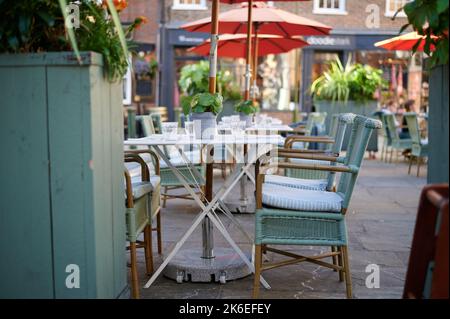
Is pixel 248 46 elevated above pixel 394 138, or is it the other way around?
pixel 248 46

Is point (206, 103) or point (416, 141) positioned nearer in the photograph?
point (206, 103)

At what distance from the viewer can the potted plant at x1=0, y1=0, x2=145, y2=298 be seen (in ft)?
8.78

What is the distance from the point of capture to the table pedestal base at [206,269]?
3869 millimetres

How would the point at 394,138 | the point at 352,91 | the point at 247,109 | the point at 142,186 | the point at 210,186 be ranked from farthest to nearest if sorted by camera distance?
the point at 352,91 → the point at 394,138 → the point at 247,109 → the point at 210,186 → the point at 142,186

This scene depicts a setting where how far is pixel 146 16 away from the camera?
20.2m

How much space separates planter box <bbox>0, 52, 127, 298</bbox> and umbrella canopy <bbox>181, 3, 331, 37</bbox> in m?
5.23

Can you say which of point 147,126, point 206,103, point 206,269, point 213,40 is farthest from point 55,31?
point 147,126

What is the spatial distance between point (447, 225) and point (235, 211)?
14.5ft

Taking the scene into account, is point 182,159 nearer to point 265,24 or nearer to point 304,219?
point 304,219

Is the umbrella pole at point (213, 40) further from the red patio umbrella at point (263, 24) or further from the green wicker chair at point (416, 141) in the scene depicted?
the green wicker chair at point (416, 141)

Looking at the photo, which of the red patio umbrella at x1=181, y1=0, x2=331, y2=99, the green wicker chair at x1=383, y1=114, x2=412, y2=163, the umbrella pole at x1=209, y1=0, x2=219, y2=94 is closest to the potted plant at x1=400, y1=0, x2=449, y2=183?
the umbrella pole at x1=209, y1=0, x2=219, y2=94

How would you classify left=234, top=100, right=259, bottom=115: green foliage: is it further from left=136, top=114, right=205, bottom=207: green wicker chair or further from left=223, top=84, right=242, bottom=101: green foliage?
left=223, top=84, right=242, bottom=101: green foliage

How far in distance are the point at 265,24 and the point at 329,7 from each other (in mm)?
12819
